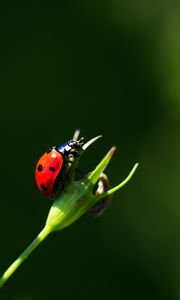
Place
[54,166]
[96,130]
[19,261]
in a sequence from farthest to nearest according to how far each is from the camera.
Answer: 1. [96,130]
2. [54,166]
3. [19,261]

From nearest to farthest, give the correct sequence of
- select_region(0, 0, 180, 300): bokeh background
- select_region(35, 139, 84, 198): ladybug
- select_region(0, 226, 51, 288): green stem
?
select_region(0, 226, 51, 288): green stem < select_region(35, 139, 84, 198): ladybug < select_region(0, 0, 180, 300): bokeh background

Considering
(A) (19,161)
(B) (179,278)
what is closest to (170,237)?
(B) (179,278)

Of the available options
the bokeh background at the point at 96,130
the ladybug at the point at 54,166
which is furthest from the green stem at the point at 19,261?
the bokeh background at the point at 96,130

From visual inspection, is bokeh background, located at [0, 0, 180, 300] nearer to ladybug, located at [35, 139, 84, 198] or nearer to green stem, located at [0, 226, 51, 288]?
ladybug, located at [35, 139, 84, 198]

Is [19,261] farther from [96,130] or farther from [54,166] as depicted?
[96,130]

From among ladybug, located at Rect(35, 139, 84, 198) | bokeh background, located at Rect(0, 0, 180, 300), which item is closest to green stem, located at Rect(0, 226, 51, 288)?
ladybug, located at Rect(35, 139, 84, 198)

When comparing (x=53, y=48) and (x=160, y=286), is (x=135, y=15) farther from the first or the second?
(x=160, y=286)

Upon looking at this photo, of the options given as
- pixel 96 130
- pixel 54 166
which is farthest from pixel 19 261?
pixel 96 130
